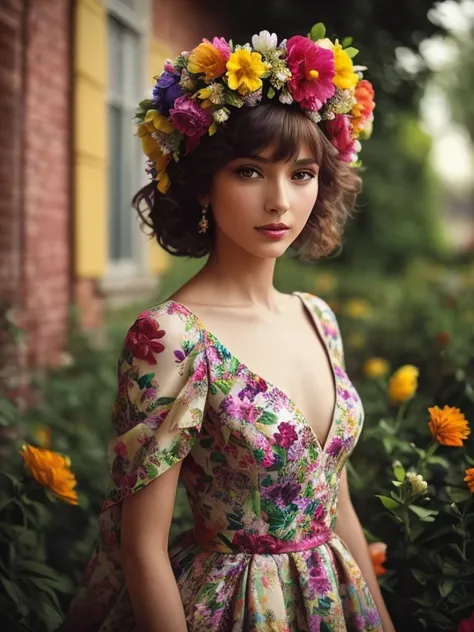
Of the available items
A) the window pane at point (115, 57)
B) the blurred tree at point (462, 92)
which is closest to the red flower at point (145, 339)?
the window pane at point (115, 57)

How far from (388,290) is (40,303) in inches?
140

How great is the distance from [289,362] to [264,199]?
370 millimetres

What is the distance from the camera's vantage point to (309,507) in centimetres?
179

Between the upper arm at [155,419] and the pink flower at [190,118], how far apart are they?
0.39m

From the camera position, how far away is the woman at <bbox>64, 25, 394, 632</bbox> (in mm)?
1677

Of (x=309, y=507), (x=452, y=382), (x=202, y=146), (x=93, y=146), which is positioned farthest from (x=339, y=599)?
(x=93, y=146)

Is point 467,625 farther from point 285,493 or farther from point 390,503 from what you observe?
point 285,493

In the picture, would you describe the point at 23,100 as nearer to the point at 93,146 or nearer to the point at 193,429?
the point at 93,146

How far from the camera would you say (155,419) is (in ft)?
5.49

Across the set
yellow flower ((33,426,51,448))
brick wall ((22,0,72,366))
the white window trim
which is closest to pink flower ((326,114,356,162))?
yellow flower ((33,426,51,448))

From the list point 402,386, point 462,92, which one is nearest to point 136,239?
point 402,386

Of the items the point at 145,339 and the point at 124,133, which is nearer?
the point at 145,339

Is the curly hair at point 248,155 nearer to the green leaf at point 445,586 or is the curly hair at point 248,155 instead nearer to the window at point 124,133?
the green leaf at point 445,586

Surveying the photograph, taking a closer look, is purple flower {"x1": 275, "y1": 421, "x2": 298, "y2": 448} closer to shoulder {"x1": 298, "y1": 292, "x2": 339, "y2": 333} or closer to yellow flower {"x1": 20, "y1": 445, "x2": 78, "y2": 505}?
shoulder {"x1": 298, "y1": 292, "x2": 339, "y2": 333}
